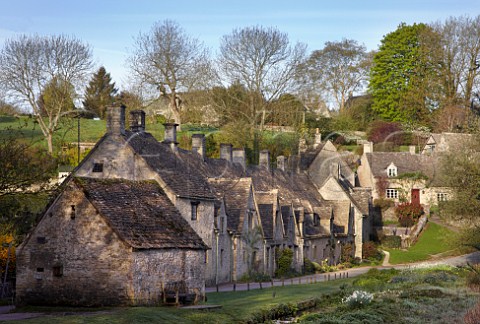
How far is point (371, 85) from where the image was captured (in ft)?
349

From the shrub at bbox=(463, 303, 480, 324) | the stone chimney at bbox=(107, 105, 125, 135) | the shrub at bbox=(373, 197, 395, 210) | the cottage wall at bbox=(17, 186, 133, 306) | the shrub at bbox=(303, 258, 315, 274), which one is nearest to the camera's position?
the shrub at bbox=(463, 303, 480, 324)

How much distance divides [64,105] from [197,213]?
36.8 metres

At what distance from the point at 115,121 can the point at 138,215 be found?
9112 millimetres

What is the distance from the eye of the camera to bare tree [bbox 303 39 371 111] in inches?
4331

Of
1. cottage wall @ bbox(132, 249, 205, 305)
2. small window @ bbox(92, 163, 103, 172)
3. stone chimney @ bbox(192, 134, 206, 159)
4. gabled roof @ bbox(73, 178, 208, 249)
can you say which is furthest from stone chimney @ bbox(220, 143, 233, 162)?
cottage wall @ bbox(132, 249, 205, 305)

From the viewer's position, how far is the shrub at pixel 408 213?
7706 cm

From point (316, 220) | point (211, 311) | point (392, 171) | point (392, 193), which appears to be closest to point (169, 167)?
point (211, 311)

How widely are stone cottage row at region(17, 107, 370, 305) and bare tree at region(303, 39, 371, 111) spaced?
46.7m

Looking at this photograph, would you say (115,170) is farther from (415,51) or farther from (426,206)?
(415,51)

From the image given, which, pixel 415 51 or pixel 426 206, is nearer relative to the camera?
pixel 426 206

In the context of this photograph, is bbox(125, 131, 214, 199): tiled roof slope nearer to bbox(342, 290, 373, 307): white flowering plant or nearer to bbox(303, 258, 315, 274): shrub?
bbox(342, 290, 373, 307): white flowering plant

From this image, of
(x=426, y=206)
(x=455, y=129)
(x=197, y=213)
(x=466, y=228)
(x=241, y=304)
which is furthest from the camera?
(x=455, y=129)

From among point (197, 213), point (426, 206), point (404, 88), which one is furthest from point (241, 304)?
point (404, 88)

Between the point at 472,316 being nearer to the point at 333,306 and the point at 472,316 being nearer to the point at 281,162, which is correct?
the point at 333,306
